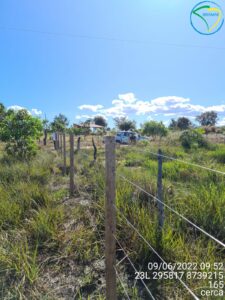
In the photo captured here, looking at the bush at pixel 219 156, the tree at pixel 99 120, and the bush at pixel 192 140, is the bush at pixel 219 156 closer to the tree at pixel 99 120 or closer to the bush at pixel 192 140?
the bush at pixel 192 140

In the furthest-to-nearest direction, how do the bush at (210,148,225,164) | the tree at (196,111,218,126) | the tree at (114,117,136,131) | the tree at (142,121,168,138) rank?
the tree at (196,111,218,126)
the tree at (114,117,136,131)
the tree at (142,121,168,138)
the bush at (210,148,225,164)

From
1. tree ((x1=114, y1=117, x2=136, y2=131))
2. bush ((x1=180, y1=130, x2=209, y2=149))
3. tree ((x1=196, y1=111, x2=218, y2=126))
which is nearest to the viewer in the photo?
bush ((x1=180, y1=130, x2=209, y2=149))

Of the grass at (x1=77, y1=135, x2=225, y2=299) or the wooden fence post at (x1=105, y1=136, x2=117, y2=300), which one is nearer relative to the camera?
the wooden fence post at (x1=105, y1=136, x2=117, y2=300)

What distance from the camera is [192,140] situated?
13.1m

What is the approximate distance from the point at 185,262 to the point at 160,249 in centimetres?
26

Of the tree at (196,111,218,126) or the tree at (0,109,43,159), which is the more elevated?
the tree at (196,111,218,126)

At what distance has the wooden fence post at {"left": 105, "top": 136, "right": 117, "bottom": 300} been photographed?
5.52 feet

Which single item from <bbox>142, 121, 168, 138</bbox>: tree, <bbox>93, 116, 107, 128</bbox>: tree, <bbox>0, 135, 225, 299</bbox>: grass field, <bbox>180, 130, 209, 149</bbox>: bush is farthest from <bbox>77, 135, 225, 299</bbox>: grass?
<bbox>93, 116, 107, 128</bbox>: tree

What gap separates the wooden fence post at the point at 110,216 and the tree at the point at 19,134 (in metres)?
6.64

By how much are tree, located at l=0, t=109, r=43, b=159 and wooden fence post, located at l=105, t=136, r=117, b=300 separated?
21.8 feet

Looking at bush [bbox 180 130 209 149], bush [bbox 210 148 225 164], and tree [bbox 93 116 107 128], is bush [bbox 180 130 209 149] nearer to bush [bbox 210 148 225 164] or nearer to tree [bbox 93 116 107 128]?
bush [bbox 210 148 225 164]

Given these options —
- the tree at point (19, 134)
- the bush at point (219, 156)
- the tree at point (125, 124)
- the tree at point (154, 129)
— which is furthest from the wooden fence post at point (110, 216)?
the tree at point (125, 124)

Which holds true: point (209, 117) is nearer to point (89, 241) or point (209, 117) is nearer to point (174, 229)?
point (174, 229)

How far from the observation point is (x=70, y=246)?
2482mm
